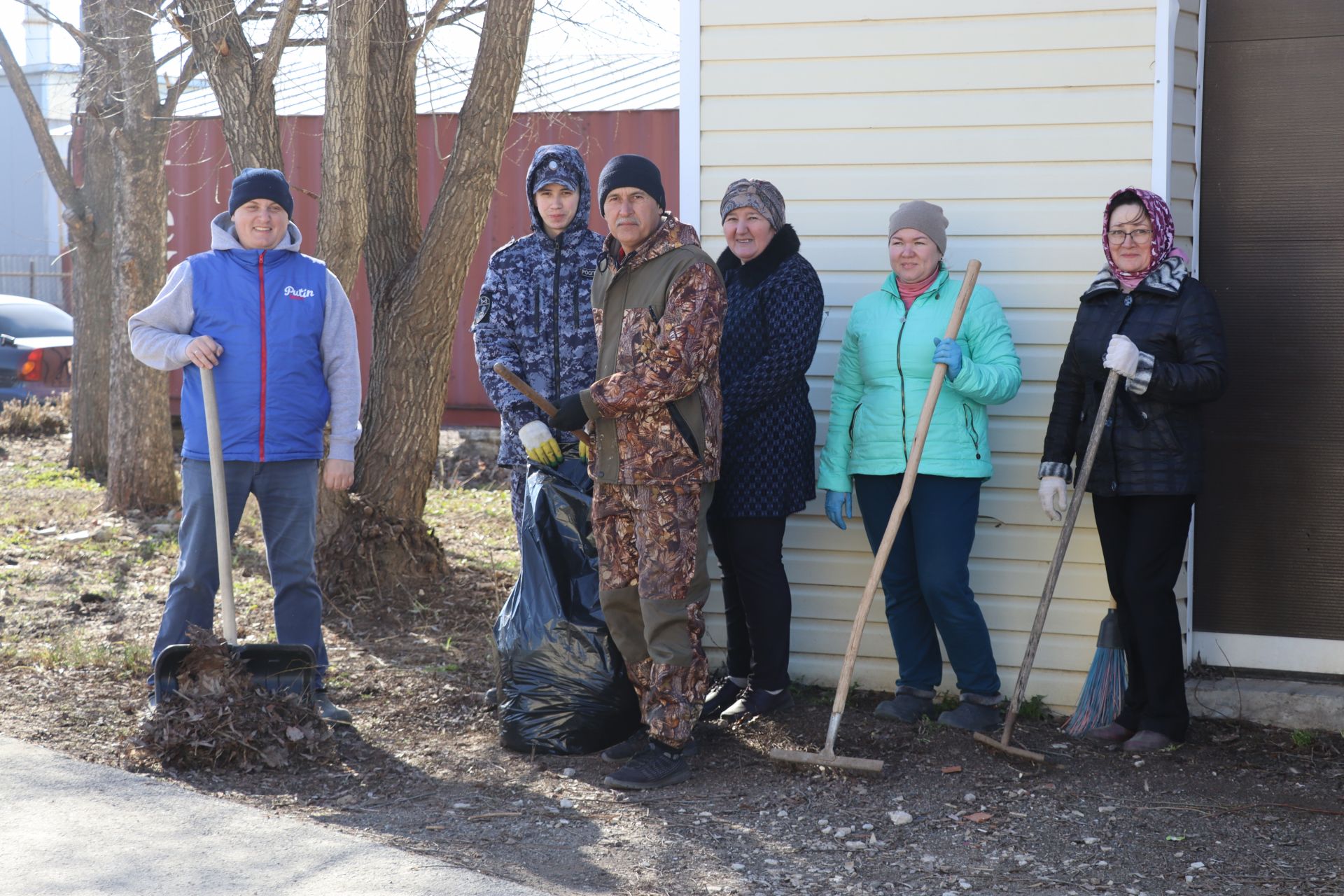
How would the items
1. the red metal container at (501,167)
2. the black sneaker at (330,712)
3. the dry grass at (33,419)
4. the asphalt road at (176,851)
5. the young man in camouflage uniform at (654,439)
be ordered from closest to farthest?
1. the asphalt road at (176,851)
2. the young man in camouflage uniform at (654,439)
3. the black sneaker at (330,712)
4. the red metal container at (501,167)
5. the dry grass at (33,419)

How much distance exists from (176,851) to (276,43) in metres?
4.49

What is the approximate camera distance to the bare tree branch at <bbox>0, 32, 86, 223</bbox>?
9984 millimetres

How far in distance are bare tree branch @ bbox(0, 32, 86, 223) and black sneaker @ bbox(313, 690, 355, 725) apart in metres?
6.85

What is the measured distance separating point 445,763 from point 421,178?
876 cm

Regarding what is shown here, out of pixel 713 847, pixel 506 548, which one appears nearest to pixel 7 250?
pixel 506 548

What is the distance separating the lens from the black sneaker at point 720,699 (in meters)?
4.81

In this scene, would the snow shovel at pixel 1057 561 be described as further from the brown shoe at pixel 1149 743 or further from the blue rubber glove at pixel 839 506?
the blue rubber glove at pixel 839 506

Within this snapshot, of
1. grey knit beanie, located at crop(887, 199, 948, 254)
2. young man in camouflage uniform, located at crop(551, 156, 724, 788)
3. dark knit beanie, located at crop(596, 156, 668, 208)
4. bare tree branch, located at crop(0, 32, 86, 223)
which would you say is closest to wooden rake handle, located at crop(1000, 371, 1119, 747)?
grey knit beanie, located at crop(887, 199, 948, 254)

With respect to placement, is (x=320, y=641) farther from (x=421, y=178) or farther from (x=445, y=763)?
(x=421, y=178)

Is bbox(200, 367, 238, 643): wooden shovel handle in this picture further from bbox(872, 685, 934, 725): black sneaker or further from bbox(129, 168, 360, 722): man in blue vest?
bbox(872, 685, 934, 725): black sneaker

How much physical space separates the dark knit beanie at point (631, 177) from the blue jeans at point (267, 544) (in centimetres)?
150

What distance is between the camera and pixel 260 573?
24.0 ft

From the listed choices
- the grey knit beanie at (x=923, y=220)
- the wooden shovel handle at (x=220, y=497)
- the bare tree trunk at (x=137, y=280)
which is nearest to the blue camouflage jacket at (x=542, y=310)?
the wooden shovel handle at (x=220, y=497)

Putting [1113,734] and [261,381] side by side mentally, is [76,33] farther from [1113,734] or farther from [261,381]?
[1113,734]
